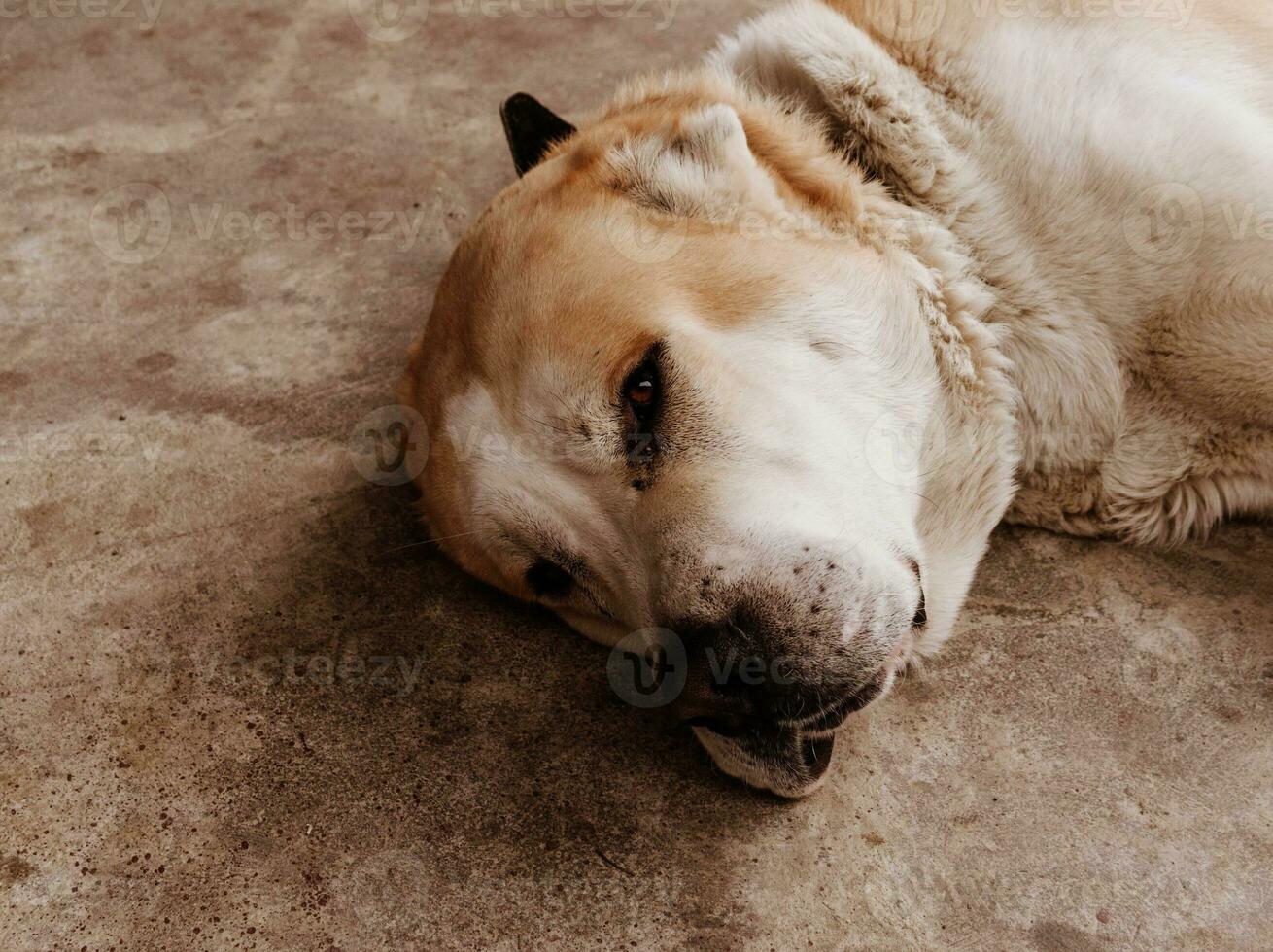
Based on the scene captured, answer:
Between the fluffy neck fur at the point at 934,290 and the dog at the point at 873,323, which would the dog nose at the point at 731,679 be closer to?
the dog at the point at 873,323

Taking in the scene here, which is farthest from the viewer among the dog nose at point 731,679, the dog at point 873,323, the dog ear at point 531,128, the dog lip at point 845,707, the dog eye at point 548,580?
the dog ear at point 531,128

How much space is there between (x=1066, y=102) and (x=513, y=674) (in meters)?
1.84

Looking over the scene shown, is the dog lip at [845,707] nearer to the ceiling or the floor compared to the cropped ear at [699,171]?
nearer to the floor

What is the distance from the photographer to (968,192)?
2.47 m

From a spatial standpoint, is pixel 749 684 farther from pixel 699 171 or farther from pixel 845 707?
pixel 699 171

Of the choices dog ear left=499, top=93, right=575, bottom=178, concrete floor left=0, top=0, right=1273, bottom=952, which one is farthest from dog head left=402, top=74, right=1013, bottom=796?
dog ear left=499, top=93, right=575, bottom=178

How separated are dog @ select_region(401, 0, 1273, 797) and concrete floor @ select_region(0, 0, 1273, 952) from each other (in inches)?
6.2

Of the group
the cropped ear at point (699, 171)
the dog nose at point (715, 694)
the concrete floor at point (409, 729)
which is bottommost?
the concrete floor at point (409, 729)

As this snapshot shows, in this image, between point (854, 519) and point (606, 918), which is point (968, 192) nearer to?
point (854, 519)

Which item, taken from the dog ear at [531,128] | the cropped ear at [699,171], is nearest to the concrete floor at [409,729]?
the dog ear at [531,128]

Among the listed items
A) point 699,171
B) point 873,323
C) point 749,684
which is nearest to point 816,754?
point 749,684

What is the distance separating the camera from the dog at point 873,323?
2111 mm

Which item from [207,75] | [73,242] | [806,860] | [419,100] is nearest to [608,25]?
[419,100]

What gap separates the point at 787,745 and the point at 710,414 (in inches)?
26.2
